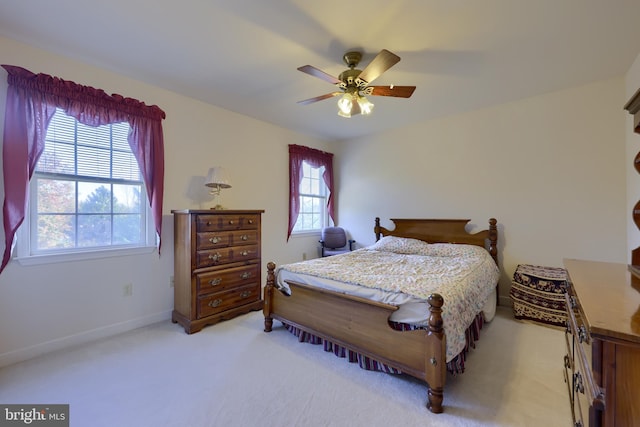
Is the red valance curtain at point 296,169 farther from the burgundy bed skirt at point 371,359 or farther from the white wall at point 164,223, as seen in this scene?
the burgundy bed skirt at point 371,359

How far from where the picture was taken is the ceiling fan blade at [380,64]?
1823mm

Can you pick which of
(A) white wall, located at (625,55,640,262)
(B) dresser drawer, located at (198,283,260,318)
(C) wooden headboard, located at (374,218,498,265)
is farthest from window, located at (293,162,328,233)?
(A) white wall, located at (625,55,640,262)

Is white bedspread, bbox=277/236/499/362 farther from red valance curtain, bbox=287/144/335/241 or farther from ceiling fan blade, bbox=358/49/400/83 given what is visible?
ceiling fan blade, bbox=358/49/400/83

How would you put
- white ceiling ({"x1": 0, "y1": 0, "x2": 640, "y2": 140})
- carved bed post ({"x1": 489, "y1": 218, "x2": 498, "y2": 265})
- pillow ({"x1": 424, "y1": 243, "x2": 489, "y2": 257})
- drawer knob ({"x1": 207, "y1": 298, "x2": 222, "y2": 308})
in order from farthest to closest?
carved bed post ({"x1": 489, "y1": 218, "x2": 498, "y2": 265}) < pillow ({"x1": 424, "y1": 243, "x2": 489, "y2": 257}) < drawer knob ({"x1": 207, "y1": 298, "x2": 222, "y2": 308}) < white ceiling ({"x1": 0, "y1": 0, "x2": 640, "y2": 140})

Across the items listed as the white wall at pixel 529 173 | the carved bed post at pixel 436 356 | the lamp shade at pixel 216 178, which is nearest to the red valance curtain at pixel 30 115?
the lamp shade at pixel 216 178

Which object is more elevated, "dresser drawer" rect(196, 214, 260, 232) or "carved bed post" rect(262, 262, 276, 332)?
"dresser drawer" rect(196, 214, 260, 232)

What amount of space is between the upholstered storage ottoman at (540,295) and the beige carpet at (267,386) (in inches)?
15.3

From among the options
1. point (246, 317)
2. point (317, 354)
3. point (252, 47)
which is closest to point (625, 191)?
point (317, 354)

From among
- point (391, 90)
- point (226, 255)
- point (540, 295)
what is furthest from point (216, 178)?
point (540, 295)

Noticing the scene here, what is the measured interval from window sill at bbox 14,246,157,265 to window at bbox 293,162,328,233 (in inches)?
90.5

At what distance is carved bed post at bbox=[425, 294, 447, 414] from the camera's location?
5.36ft

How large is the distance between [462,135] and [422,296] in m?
2.87

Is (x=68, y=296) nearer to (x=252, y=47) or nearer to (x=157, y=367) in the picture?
(x=157, y=367)

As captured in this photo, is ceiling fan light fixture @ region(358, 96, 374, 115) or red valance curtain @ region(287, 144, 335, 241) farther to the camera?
red valance curtain @ region(287, 144, 335, 241)
